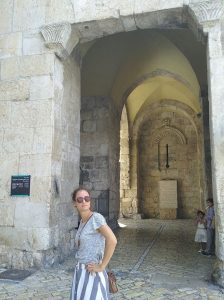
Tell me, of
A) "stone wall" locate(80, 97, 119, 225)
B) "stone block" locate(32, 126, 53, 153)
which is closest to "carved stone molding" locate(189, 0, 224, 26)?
"stone block" locate(32, 126, 53, 153)

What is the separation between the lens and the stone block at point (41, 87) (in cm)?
449

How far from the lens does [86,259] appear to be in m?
1.97

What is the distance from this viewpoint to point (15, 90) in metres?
4.63

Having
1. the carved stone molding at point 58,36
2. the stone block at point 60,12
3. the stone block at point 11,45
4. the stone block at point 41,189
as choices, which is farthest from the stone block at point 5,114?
the stone block at point 60,12

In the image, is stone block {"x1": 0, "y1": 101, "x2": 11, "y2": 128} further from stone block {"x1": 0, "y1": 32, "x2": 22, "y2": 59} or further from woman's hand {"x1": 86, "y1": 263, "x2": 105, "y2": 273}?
woman's hand {"x1": 86, "y1": 263, "x2": 105, "y2": 273}

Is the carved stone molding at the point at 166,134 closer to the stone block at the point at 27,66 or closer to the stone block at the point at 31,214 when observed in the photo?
the stone block at the point at 27,66

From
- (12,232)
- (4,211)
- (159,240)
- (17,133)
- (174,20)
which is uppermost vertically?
(174,20)

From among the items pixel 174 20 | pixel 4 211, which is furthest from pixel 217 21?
pixel 4 211

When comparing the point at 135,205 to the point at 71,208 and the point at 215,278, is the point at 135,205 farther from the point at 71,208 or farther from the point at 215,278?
the point at 215,278

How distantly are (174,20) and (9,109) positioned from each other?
281cm

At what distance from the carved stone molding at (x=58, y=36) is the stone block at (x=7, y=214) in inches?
94.2

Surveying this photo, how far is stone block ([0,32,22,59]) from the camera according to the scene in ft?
15.5

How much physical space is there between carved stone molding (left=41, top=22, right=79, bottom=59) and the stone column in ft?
6.73

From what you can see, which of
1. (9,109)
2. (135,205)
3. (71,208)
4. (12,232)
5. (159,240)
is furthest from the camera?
(135,205)
